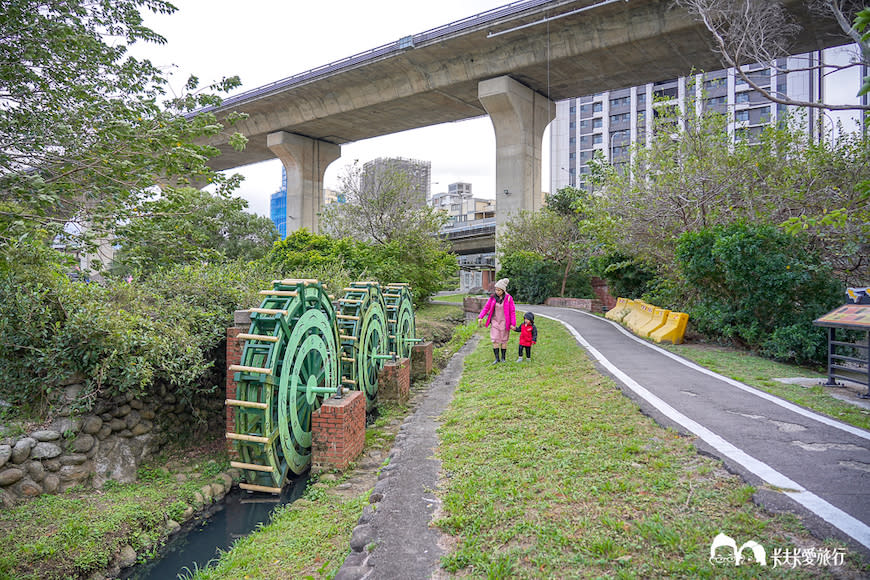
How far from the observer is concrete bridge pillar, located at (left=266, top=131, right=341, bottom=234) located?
36906 mm

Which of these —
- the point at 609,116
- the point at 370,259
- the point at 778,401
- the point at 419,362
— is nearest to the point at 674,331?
the point at 778,401

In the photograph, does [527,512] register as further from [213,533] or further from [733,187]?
[733,187]

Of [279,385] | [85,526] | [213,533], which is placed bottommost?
[213,533]

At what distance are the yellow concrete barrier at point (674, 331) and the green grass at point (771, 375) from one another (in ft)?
1.07

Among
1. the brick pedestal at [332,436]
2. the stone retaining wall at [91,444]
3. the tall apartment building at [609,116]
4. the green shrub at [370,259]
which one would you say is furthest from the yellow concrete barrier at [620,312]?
the tall apartment building at [609,116]

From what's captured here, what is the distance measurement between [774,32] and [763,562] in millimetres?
14563

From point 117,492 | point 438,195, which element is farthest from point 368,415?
point 438,195

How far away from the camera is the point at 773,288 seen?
10.7m

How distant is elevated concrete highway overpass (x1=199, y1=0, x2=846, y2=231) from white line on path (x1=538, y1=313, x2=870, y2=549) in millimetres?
19889

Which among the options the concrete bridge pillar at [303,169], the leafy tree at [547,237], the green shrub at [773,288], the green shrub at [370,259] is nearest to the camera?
the green shrub at [773,288]

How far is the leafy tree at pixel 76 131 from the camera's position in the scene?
16.9 feet

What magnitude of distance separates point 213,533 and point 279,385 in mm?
1826

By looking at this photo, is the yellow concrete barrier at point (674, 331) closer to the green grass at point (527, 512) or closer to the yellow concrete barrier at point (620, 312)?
the yellow concrete barrier at point (620, 312)

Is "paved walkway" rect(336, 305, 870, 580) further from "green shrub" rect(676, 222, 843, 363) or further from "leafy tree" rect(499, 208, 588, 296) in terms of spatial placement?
"leafy tree" rect(499, 208, 588, 296)
